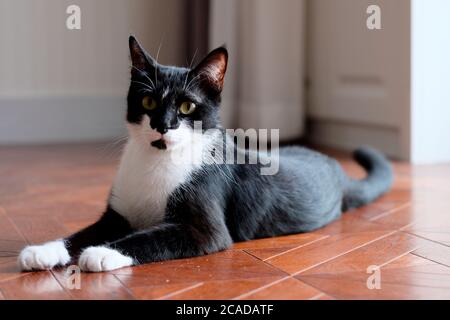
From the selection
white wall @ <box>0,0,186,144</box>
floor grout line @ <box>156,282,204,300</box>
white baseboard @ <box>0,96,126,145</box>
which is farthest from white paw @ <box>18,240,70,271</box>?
white wall @ <box>0,0,186,144</box>

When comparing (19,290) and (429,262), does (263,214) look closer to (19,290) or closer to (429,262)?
(429,262)

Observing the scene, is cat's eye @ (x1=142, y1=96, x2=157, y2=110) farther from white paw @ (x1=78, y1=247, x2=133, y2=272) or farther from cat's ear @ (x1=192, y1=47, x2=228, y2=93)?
white paw @ (x1=78, y1=247, x2=133, y2=272)

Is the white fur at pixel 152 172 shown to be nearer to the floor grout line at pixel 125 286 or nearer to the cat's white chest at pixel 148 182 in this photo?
the cat's white chest at pixel 148 182

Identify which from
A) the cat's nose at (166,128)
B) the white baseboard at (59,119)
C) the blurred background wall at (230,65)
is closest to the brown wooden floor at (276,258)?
the cat's nose at (166,128)

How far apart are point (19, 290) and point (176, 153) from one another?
0.41m

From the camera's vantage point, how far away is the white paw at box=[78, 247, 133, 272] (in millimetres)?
1155

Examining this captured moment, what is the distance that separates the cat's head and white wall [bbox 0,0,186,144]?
1.83m

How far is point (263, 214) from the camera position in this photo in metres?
1.45

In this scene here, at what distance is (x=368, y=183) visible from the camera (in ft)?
6.11

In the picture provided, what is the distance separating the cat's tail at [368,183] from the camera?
5.79 feet

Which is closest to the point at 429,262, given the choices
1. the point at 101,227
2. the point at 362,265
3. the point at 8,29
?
the point at 362,265

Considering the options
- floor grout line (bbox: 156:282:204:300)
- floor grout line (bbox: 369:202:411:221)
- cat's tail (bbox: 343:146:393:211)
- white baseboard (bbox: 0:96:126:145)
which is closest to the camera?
floor grout line (bbox: 156:282:204:300)

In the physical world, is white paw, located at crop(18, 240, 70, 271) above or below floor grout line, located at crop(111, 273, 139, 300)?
above

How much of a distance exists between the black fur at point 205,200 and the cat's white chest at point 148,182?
0.02m
